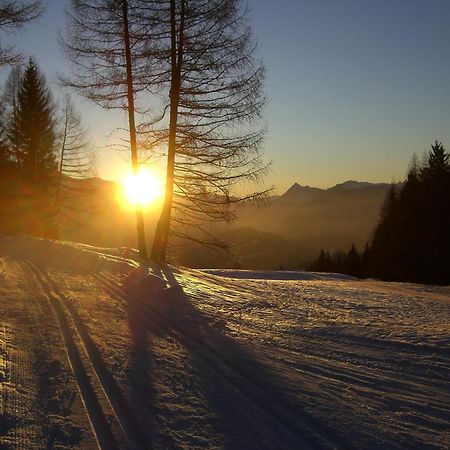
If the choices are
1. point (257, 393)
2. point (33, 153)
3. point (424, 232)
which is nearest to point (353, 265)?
point (424, 232)

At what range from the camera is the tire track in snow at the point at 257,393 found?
3.45 m

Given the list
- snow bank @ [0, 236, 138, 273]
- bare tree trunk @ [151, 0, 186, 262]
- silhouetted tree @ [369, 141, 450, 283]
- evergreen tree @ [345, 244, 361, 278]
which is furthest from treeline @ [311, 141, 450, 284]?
snow bank @ [0, 236, 138, 273]

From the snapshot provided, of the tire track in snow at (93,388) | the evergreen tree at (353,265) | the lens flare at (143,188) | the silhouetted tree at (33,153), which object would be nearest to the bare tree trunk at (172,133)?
the lens flare at (143,188)

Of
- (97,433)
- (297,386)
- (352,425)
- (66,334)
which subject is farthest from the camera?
(66,334)

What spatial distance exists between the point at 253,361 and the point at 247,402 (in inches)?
39.4

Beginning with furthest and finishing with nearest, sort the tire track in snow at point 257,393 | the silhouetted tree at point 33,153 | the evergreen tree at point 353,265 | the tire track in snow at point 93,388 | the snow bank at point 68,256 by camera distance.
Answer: the evergreen tree at point 353,265 < the silhouetted tree at point 33,153 < the snow bank at point 68,256 < the tire track in snow at point 257,393 < the tire track in snow at point 93,388

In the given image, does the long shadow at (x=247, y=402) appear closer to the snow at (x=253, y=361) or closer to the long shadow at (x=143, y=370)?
the snow at (x=253, y=361)

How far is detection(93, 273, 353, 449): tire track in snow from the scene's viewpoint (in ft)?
11.3

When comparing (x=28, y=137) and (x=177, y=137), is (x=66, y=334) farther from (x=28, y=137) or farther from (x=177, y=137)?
(x=28, y=137)

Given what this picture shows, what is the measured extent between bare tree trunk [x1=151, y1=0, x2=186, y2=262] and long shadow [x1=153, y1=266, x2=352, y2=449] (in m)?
7.98

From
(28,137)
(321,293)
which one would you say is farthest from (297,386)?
(28,137)

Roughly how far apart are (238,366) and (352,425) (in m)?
1.44

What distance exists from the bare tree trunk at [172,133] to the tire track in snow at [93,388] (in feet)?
23.1

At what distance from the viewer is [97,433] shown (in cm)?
335
